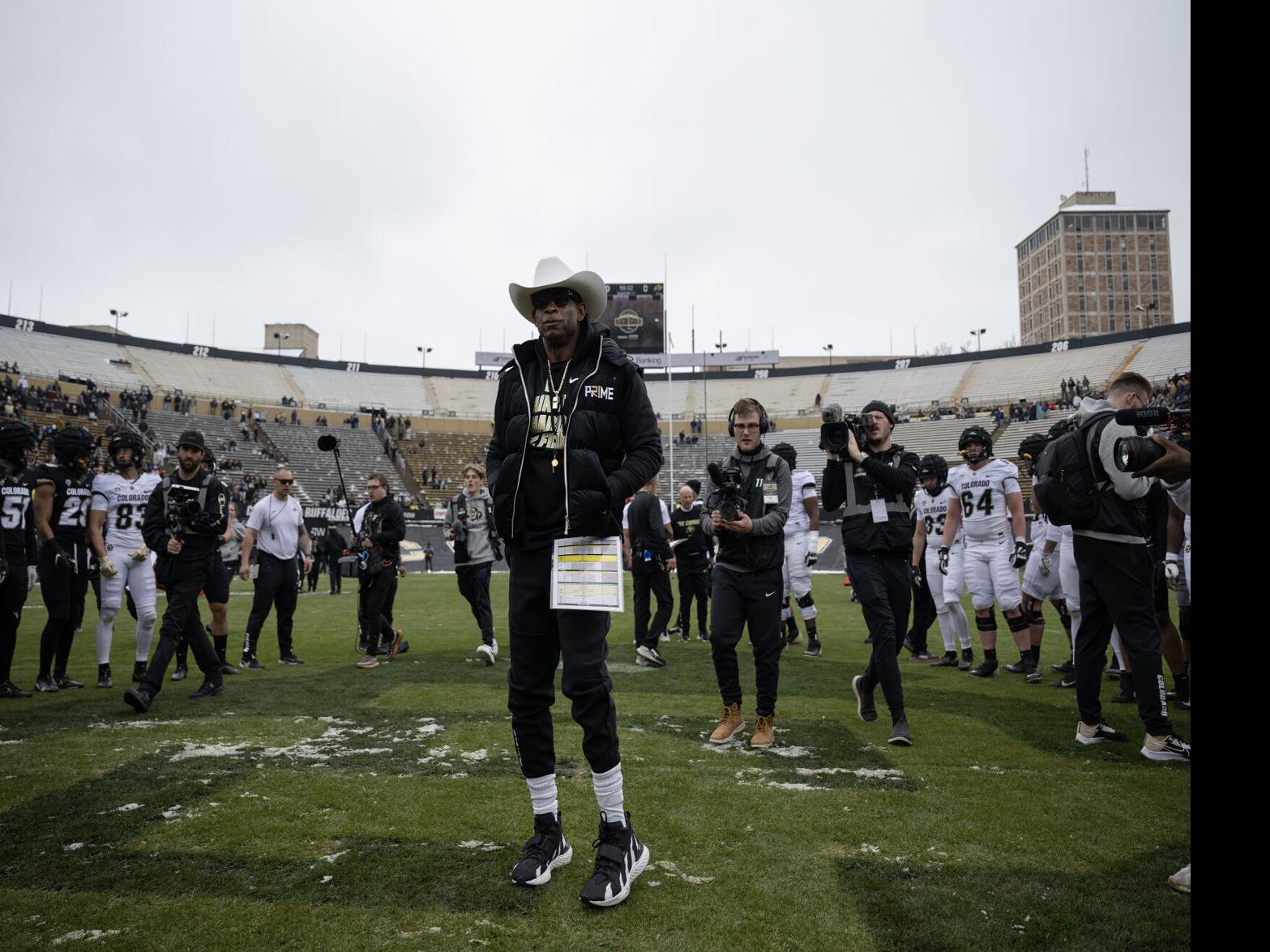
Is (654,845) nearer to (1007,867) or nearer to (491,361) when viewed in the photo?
(1007,867)

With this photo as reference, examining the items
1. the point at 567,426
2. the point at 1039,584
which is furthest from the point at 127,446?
the point at 1039,584

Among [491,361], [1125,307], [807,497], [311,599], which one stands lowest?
[311,599]

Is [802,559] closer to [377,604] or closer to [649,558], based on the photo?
[649,558]

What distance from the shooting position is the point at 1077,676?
5289mm

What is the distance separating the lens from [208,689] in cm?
702

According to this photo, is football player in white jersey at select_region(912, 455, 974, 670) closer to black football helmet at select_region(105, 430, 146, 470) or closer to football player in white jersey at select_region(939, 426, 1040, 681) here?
football player in white jersey at select_region(939, 426, 1040, 681)

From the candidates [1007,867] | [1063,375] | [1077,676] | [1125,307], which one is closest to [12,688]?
[1007,867]

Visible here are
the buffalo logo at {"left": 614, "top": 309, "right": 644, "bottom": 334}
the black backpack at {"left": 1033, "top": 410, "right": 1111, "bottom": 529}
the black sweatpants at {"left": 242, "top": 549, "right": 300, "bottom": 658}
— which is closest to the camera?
the black backpack at {"left": 1033, "top": 410, "right": 1111, "bottom": 529}

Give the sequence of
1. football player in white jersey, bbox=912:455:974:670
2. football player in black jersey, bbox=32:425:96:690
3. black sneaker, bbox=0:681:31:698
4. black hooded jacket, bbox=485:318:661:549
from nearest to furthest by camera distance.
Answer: black hooded jacket, bbox=485:318:661:549 → black sneaker, bbox=0:681:31:698 → football player in black jersey, bbox=32:425:96:690 → football player in white jersey, bbox=912:455:974:670

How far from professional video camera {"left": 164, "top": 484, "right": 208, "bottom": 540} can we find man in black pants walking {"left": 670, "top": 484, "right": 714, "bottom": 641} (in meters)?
4.90

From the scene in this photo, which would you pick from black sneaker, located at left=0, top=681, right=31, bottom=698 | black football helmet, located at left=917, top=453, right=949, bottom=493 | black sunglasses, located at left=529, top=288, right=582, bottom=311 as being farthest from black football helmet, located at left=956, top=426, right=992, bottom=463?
black sneaker, located at left=0, top=681, right=31, bottom=698

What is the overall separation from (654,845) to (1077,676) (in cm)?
340

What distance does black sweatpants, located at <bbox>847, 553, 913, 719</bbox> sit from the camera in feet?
17.4
